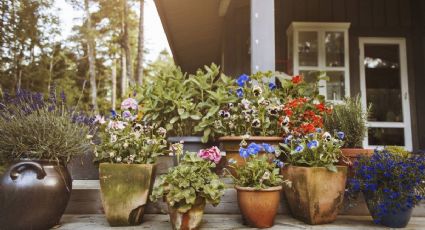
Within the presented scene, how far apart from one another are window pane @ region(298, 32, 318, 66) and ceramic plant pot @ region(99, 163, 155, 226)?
10.9ft

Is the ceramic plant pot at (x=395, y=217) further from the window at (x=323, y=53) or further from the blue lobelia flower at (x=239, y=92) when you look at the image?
the window at (x=323, y=53)

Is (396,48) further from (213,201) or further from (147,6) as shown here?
(147,6)

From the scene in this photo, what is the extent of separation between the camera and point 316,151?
1.78 meters

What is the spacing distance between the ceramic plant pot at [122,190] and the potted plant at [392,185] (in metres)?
1.18

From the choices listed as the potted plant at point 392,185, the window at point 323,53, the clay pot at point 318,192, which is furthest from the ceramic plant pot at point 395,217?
the window at point 323,53

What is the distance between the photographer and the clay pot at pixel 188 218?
1627 millimetres

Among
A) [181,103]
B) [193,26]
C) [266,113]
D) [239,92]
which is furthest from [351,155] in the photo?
[193,26]

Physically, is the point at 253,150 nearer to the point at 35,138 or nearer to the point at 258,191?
the point at 258,191

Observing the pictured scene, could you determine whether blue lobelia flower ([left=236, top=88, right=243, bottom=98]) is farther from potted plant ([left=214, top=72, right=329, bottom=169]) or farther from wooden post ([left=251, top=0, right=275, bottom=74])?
wooden post ([left=251, top=0, right=275, bottom=74])

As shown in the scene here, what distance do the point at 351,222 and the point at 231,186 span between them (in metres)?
0.73

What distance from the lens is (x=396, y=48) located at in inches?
184

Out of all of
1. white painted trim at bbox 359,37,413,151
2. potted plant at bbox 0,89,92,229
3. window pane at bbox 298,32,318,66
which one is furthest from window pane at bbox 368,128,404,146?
potted plant at bbox 0,89,92,229

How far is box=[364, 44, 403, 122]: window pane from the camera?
459 centimetres

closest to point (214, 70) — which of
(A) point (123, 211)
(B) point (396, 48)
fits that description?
(A) point (123, 211)
